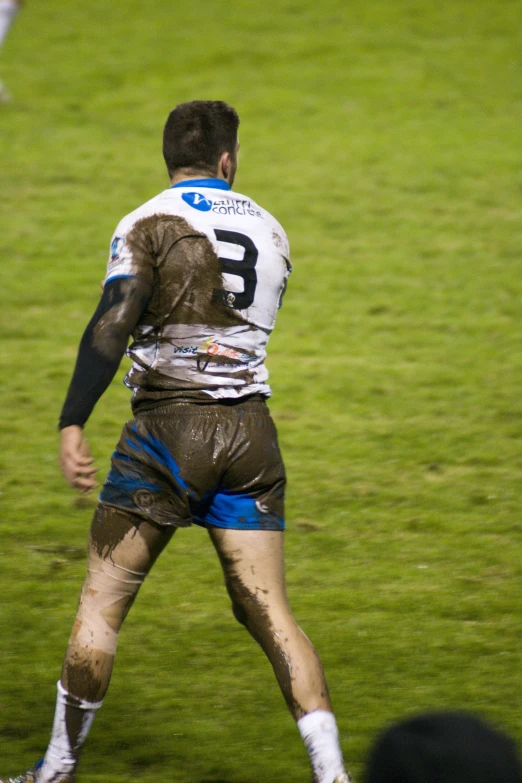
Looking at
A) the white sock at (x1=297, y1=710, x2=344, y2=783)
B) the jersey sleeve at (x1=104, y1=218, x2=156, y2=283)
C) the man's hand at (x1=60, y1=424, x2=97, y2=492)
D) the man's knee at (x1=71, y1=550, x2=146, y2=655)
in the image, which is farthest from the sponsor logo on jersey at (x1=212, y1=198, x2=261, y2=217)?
the white sock at (x1=297, y1=710, x2=344, y2=783)

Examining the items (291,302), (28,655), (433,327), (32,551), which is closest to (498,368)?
(433,327)

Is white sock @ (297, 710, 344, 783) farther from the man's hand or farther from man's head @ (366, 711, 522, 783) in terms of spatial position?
man's head @ (366, 711, 522, 783)

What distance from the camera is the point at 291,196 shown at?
1252 cm

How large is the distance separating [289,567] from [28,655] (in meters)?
Answer: 1.53

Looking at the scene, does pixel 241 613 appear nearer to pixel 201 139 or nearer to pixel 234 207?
pixel 234 207

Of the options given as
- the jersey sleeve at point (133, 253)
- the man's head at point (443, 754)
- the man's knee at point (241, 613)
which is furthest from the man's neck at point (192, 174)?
the man's head at point (443, 754)

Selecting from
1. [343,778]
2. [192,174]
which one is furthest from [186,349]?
[343,778]

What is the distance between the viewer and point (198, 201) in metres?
3.92

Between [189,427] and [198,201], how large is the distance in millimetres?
752

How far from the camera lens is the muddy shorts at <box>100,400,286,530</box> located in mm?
3906

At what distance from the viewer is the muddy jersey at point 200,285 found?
12.6 ft

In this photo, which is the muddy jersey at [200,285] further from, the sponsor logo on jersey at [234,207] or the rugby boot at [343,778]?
the rugby boot at [343,778]

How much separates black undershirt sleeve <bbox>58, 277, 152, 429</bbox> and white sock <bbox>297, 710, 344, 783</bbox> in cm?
121

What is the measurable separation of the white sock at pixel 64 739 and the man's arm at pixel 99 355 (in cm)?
71
